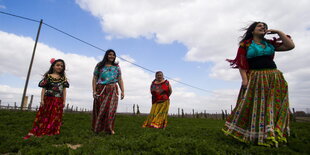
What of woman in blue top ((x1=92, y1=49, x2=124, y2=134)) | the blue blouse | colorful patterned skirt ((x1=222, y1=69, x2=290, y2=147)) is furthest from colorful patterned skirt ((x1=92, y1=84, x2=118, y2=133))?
the blue blouse

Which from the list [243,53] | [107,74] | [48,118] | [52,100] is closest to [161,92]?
[107,74]

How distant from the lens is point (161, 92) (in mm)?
7234

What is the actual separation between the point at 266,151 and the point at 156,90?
494 cm

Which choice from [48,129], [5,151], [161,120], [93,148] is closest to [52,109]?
[48,129]

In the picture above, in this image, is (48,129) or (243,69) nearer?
(243,69)

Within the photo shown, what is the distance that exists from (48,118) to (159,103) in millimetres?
3851

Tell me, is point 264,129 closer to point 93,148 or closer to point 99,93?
point 93,148

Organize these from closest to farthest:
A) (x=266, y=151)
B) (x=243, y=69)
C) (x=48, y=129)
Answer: (x=266, y=151) < (x=243, y=69) < (x=48, y=129)

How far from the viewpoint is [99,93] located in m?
4.66

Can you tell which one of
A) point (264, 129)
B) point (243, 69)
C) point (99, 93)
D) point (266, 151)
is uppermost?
point (243, 69)

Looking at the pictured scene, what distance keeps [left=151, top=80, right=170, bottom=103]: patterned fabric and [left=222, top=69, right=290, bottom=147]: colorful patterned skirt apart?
3.92 meters

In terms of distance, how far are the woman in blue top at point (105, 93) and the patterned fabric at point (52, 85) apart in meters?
0.82

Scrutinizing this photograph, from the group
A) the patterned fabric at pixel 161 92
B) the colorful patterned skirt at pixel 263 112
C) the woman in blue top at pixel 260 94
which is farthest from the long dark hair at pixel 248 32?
the patterned fabric at pixel 161 92

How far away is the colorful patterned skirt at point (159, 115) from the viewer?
6.90 metres
